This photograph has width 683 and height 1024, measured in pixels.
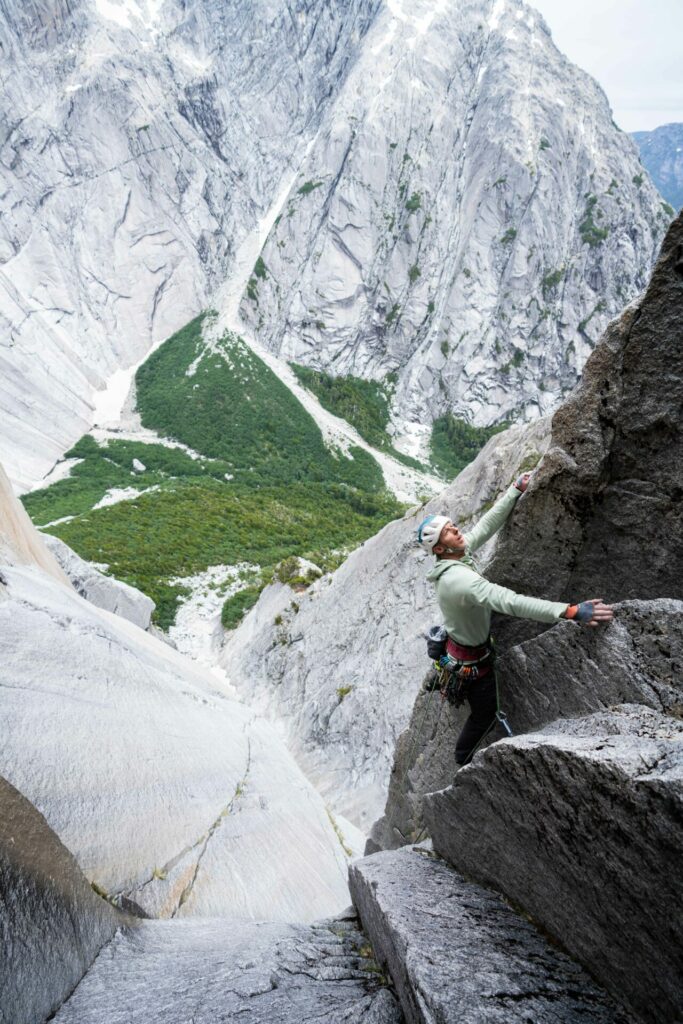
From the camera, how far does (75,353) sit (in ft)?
308


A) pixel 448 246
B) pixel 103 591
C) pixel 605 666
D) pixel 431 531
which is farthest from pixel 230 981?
pixel 448 246

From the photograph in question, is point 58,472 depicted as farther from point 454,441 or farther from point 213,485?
point 454,441

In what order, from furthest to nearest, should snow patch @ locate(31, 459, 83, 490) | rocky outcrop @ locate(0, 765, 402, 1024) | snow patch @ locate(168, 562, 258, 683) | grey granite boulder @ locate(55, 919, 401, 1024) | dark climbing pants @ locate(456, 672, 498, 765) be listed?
snow patch @ locate(31, 459, 83, 490) < snow patch @ locate(168, 562, 258, 683) < dark climbing pants @ locate(456, 672, 498, 765) < grey granite boulder @ locate(55, 919, 401, 1024) < rocky outcrop @ locate(0, 765, 402, 1024)

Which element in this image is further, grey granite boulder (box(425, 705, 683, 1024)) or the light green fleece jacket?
the light green fleece jacket

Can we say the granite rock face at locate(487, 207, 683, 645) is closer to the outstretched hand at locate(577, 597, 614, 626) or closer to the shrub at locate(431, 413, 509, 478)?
the outstretched hand at locate(577, 597, 614, 626)

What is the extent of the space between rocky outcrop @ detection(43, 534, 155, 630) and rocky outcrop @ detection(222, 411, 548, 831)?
16.6ft

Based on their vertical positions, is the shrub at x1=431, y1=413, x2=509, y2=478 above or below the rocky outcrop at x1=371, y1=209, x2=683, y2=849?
above

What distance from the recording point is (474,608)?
5164mm

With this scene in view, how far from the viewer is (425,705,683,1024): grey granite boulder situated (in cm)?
294

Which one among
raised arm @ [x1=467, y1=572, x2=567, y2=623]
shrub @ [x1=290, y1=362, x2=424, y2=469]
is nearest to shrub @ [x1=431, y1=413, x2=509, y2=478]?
shrub @ [x1=290, y1=362, x2=424, y2=469]

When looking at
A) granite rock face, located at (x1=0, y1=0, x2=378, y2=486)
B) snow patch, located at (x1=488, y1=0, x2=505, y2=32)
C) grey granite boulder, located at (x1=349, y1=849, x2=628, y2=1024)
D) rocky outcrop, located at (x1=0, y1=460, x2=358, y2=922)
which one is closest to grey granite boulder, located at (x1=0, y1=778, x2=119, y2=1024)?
rocky outcrop, located at (x1=0, y1=460, x2=358, y2=922)

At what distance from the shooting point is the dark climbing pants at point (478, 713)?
5.68 m

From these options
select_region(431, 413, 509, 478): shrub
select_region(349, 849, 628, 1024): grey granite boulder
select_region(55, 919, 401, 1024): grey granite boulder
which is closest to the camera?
select_region(349, 849, 628, 1024): grey granite boulder

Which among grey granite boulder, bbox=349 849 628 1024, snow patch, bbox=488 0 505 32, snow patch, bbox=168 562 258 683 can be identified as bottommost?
snow patch, bbox=168 562 258 683
